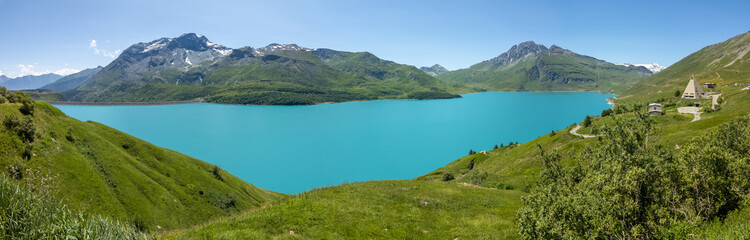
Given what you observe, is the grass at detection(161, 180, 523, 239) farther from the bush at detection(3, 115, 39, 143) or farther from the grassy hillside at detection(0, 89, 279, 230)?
the bush at detection(3, 115, 39, 143)

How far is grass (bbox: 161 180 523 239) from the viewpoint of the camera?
23.0 metres

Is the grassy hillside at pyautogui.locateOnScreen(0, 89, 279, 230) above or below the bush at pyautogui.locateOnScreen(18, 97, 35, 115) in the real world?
below

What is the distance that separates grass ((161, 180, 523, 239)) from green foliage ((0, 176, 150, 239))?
5.85 m

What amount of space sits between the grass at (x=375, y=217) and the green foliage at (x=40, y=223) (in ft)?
19.2

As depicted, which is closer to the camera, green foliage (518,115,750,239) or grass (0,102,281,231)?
green foliage (518,115,750,239)

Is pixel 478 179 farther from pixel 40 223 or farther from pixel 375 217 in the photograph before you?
pixel 40 223

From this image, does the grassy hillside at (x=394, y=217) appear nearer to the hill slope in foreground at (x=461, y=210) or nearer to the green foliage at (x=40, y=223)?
the hill slope in foreground at (x=461, y=210)

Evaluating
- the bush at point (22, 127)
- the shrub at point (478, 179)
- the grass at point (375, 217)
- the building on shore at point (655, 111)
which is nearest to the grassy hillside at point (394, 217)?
the grass at point (375, 217)

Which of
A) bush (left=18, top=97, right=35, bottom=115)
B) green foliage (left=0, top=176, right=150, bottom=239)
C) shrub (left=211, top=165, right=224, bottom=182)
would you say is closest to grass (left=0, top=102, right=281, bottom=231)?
bush (left=18, top=97, right=35, bottom=115)

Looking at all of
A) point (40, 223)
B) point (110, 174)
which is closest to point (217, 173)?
point (110, 174)

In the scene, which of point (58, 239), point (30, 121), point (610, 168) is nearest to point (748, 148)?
point (610, 168)

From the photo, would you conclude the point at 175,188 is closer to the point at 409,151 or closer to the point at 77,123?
the point at 77,123

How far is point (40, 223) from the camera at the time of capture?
44.8ft

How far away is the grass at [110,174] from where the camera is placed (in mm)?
43281
